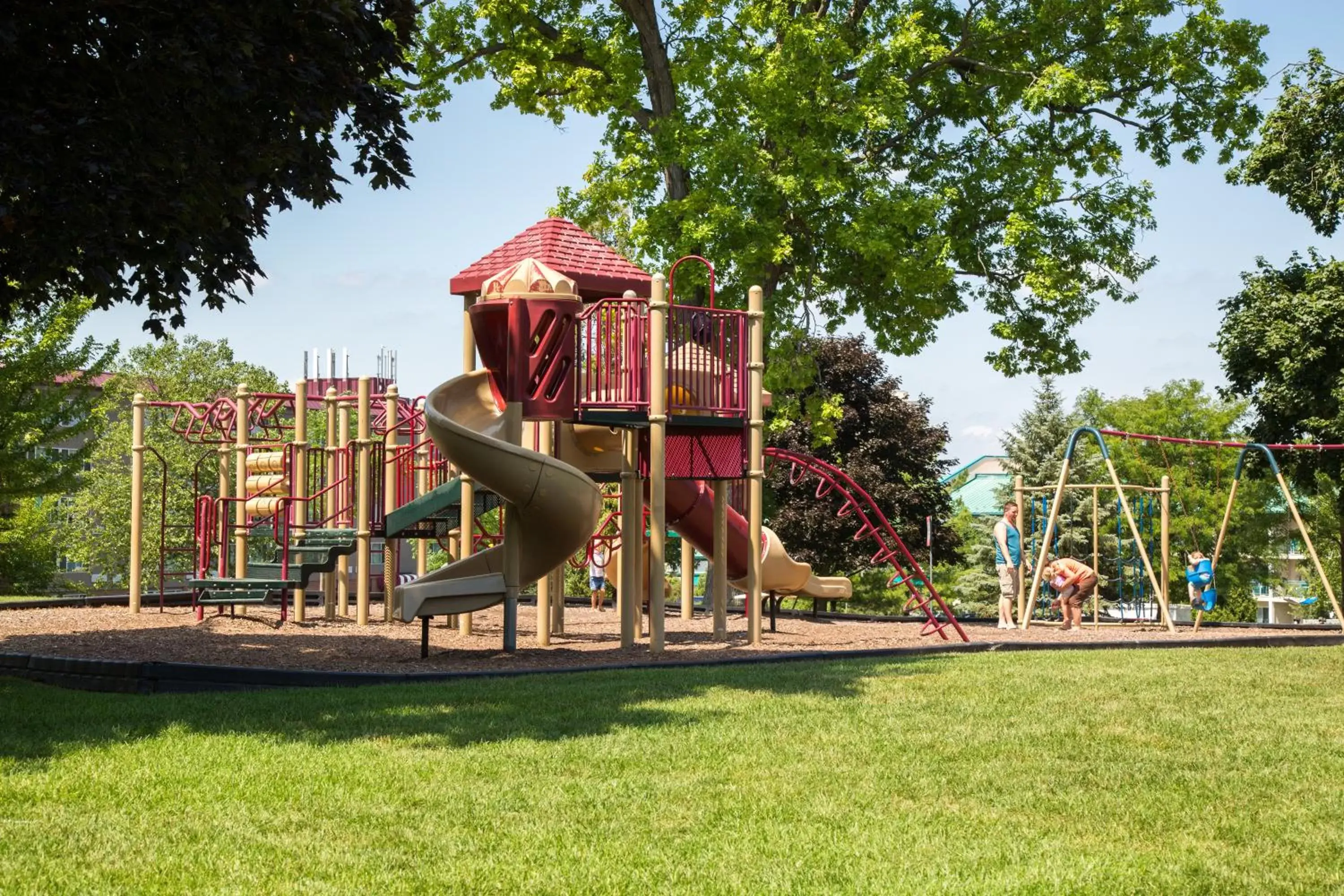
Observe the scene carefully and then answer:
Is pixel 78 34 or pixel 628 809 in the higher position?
pixel 78 34

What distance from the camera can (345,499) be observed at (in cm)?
2155

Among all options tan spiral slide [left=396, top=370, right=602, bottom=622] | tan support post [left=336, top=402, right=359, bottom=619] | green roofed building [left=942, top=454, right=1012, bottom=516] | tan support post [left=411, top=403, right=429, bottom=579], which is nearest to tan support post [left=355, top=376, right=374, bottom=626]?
tan support post [left=411, top=403, right=429, bottom=579]

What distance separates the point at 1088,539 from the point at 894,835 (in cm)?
4144

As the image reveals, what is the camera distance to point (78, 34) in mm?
11844

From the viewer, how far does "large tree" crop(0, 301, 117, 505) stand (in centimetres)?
3155

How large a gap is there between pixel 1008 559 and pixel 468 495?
29.5ft

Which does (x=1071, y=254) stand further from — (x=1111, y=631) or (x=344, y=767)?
(x=344, y=767)

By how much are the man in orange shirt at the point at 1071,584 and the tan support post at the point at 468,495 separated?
8.75 m

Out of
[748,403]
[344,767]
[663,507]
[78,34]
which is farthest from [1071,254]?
[344,767]

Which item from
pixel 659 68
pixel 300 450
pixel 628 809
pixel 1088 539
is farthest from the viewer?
pixel 1088 539

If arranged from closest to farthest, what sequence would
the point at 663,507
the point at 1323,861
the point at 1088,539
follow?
1. the point at 1323,861
2. the point at 663,507
3. the point at 1088,539

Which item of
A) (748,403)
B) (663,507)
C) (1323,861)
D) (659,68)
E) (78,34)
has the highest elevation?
(659,68)

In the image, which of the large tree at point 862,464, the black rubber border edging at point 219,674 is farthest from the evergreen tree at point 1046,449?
the black rubber border edging at point 219,674

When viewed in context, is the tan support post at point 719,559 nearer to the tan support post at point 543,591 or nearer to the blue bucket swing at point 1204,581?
the tan support post at point 543,591
